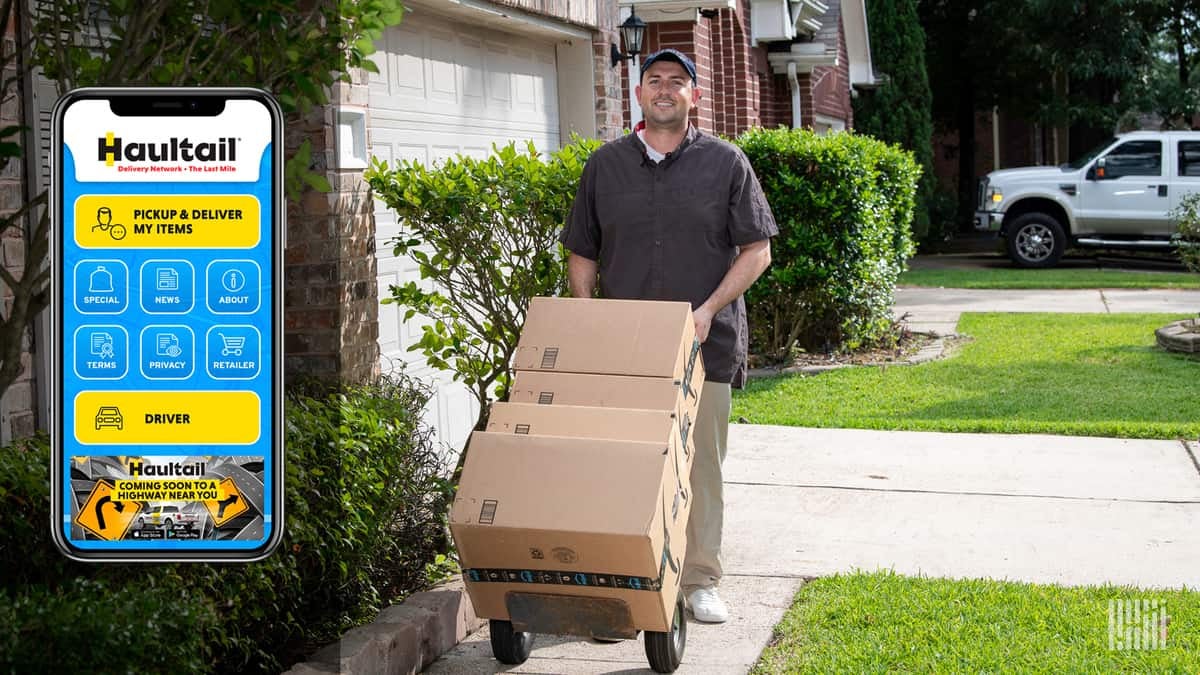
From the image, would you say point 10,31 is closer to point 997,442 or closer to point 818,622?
point 818,622

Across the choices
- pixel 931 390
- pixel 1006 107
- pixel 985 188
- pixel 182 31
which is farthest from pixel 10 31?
pixel 1006 107

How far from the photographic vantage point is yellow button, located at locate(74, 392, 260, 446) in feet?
9.38

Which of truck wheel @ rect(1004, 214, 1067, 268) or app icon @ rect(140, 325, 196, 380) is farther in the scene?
truck wheel @ rect(1004, 214, 1067, 268)

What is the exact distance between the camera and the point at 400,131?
21.4 feet

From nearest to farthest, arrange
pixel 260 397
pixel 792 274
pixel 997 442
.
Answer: pixel 260 397
pixel 997 442
pixel 792 274

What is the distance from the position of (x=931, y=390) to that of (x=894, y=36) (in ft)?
53.2

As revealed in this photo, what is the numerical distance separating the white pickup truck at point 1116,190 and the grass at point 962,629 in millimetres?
16016

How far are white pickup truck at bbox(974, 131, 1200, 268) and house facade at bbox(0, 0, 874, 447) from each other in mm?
13210

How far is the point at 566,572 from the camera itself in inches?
166

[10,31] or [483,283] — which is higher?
[10,31]

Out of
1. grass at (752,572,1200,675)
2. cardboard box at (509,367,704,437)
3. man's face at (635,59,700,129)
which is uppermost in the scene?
man's face at (635,59,700,129)

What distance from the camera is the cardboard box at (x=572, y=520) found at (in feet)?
13.4

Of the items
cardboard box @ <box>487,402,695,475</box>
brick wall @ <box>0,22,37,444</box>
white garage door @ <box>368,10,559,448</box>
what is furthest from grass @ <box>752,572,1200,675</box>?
brick wall @ <box>0,22,37,444</box>

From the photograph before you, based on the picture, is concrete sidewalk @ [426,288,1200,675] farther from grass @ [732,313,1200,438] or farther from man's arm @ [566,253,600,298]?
man's arm @ [566,253,600,298]
